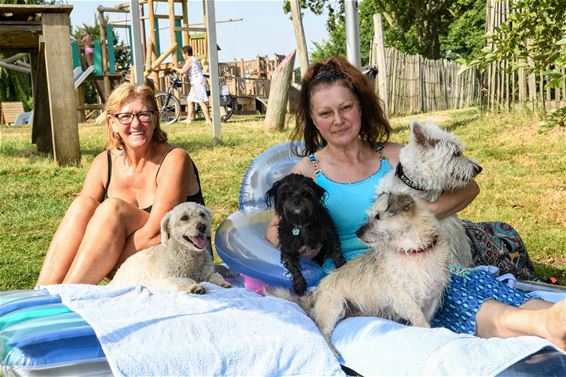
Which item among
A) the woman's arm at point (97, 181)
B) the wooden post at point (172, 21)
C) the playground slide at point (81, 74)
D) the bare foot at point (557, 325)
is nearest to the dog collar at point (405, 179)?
the bare foot at point (557, 325)

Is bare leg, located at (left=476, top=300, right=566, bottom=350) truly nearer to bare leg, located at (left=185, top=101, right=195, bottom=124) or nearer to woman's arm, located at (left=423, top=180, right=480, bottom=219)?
woman's arm, located at (left=423, top=180, right=480, bottom=219)

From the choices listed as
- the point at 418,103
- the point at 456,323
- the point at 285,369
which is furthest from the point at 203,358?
the point at 418,103

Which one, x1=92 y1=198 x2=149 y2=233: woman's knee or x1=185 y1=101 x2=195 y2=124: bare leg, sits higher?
x1=185 y1=101 x2=195 y2=124: bare leg

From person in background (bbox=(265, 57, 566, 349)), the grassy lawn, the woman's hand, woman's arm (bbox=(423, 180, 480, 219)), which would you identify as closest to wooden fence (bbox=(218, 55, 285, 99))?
the grassy lawn

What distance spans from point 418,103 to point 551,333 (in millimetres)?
15583

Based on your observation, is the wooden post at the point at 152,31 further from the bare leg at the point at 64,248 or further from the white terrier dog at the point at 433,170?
the white terrier dog at the point at 433,170

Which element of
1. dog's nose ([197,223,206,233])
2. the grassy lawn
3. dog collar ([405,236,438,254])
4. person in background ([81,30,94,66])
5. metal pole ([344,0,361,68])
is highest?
person in background ([81,30,94,66])

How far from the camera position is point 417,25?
3350 centimetres

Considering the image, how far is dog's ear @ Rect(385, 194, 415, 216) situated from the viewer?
321 centimetres

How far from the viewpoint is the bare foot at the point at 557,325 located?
9.04ft

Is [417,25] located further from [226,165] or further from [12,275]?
[12,275]

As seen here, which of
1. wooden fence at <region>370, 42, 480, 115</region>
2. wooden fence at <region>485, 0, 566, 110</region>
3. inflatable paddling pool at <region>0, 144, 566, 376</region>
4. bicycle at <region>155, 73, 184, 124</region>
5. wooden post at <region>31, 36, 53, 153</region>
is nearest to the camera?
inflatable paddling pool at <region>0, 144, 566, 376</region>

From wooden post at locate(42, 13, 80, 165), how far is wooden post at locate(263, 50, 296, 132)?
4.51 meters

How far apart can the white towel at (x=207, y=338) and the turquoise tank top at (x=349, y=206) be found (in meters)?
0.74
